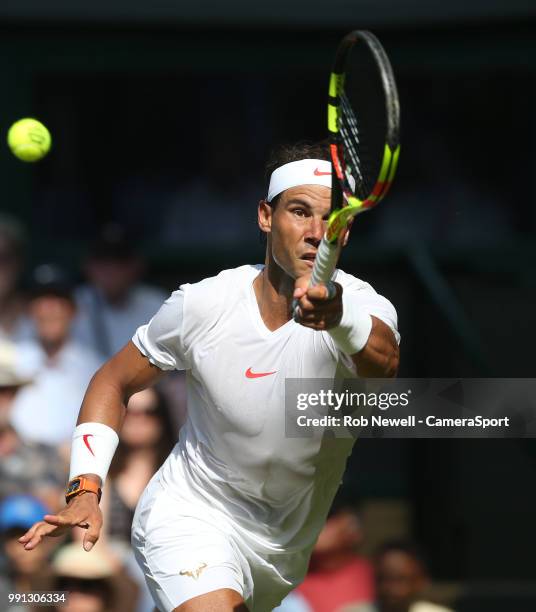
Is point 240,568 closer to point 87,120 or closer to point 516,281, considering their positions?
point 516,281

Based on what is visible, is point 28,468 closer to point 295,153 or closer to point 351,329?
point 295,153

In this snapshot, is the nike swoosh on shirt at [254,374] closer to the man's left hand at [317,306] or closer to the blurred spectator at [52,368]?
the man's left hand at [317,306]

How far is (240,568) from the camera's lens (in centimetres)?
437

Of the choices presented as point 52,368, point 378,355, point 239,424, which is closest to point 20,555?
point 52,368

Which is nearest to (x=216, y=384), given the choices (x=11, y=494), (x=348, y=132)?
(x=348, y=132)

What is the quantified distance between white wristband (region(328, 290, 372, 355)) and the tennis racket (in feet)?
0.40

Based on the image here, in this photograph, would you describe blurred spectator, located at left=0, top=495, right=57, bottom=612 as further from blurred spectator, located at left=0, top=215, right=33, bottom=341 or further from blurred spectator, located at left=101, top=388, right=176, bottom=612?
blurred spectator, located at left=0, top=215, right=33, bottom=341

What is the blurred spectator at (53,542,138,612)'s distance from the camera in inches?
223

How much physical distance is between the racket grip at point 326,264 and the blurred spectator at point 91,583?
2512 mm

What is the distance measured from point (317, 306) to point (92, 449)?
111cm

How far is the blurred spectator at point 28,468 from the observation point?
648cm

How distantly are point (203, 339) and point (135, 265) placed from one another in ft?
10.3

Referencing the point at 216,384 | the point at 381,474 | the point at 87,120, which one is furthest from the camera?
the point at 87,120

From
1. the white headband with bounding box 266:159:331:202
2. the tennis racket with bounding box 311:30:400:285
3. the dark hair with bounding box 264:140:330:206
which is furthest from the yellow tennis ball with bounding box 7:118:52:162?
the tennis racket with bounding box 311:30:400:285
